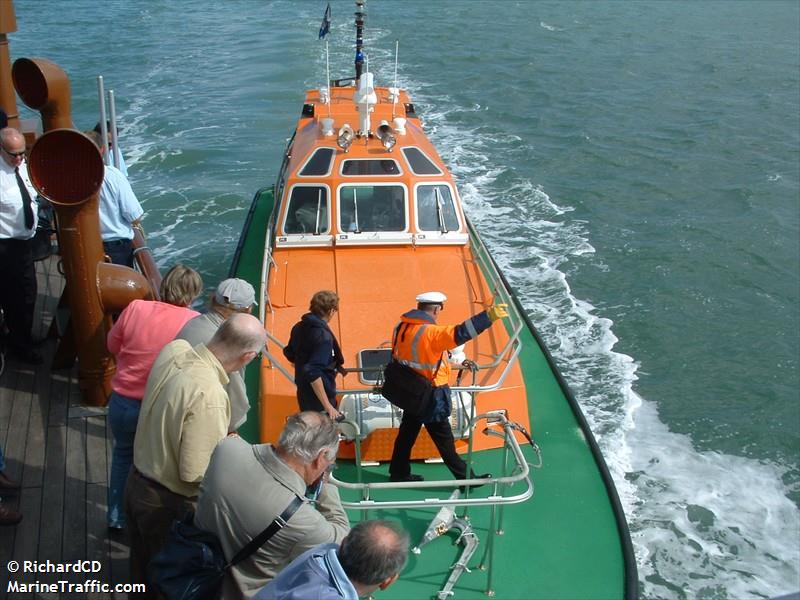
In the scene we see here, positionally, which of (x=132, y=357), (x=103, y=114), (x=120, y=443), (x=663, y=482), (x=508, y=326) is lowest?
(x=663, y=482)

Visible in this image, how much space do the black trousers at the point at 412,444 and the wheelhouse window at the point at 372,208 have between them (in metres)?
2.71

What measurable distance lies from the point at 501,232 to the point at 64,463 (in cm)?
902

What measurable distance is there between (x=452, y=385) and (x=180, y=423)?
303 centimetres

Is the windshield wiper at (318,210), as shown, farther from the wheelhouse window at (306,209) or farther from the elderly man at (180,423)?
the elderly man at (180,423)

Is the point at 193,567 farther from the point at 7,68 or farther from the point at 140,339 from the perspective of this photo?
the point at 7,68

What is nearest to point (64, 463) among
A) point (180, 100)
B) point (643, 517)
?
point (643, 517)

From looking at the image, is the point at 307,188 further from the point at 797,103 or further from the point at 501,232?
the point at 797,103

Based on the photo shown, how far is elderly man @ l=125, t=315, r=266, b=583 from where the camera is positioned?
2748 mm

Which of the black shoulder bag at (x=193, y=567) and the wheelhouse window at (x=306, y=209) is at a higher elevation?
the black shoulder bag at (x=193, y=567)

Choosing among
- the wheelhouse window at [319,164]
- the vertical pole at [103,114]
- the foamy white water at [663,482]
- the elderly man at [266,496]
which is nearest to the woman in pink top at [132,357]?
the elderly man at [266,496]

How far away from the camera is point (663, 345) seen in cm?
973

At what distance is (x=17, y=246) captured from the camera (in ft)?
15.5

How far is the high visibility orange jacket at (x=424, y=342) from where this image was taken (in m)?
4.14

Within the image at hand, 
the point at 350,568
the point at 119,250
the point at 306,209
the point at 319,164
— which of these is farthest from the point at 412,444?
the point at 319,164
